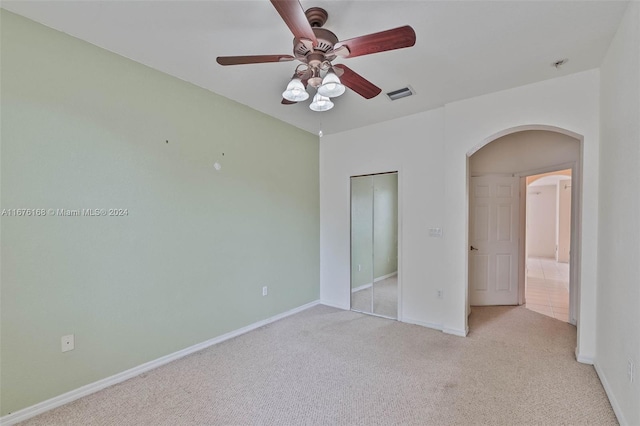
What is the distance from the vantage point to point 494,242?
4289 mm

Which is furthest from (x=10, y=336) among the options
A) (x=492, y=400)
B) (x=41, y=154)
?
(x=492, y=400)

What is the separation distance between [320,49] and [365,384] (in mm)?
2492

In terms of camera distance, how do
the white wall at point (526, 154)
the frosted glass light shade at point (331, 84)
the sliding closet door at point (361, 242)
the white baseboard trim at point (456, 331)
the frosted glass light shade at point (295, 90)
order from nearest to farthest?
the frosted glass light shade at point (331, 84) → the frosted glass light shade at point (295, 90) → the white baseboard trim at point (456, 331) → the white wall at point (526, 154) → the sliding closet door at point (361, 242)

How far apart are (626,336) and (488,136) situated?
2029 mm

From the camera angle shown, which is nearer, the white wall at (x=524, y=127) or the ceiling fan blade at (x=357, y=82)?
the ceiling fan blade at (x=357, y=82)

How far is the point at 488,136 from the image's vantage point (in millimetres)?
3012

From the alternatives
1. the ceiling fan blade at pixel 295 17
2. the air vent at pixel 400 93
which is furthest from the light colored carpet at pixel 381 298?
the ceiling fan blade at pixel 295 17

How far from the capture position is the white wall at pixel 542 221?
344 inches

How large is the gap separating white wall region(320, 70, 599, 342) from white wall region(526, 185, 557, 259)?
7.70m

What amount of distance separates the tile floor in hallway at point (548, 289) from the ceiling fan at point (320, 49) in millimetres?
4156

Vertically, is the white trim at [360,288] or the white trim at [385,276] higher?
the white trim at [385,276]

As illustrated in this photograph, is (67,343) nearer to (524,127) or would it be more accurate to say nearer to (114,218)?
(114,218)

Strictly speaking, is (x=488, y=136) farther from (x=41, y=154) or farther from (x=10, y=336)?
(x=10, y=336)

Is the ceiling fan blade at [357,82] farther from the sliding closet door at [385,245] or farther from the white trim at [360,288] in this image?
the white trim at [360,288]
